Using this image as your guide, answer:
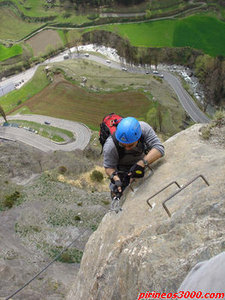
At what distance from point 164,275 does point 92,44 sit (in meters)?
134

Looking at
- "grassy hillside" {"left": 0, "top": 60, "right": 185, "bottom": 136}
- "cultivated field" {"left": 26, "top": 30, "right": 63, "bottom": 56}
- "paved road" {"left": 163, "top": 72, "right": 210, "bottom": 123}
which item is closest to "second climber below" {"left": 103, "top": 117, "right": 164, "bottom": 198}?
"grassy hillside" {"left": 0, "top": 60, "right": 185, "bottom": 136}

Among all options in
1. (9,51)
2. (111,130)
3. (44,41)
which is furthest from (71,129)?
(9,51)

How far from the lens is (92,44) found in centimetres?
12575

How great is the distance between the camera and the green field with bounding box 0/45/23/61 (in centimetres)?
12850

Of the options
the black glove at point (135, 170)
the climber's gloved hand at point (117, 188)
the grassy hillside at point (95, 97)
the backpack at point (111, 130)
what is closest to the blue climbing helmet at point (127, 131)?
the backpack at point (111, 130)

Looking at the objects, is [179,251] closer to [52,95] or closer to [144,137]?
[144,137]

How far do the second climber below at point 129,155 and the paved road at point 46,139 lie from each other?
58.9 metres

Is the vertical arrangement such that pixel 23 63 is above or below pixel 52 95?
above

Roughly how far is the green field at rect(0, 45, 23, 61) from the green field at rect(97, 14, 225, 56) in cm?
5242

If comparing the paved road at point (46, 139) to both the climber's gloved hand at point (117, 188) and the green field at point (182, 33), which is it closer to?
the climber's gloved hand at point (117, 188)

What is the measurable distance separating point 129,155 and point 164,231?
11.3ft

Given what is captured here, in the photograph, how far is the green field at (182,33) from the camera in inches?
3979

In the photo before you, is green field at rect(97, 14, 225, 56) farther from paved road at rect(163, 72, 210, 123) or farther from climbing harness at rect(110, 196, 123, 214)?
climbing harness at rect(110, 196, 123, 214)

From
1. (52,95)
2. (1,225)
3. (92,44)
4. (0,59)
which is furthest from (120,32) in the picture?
(1,225)
